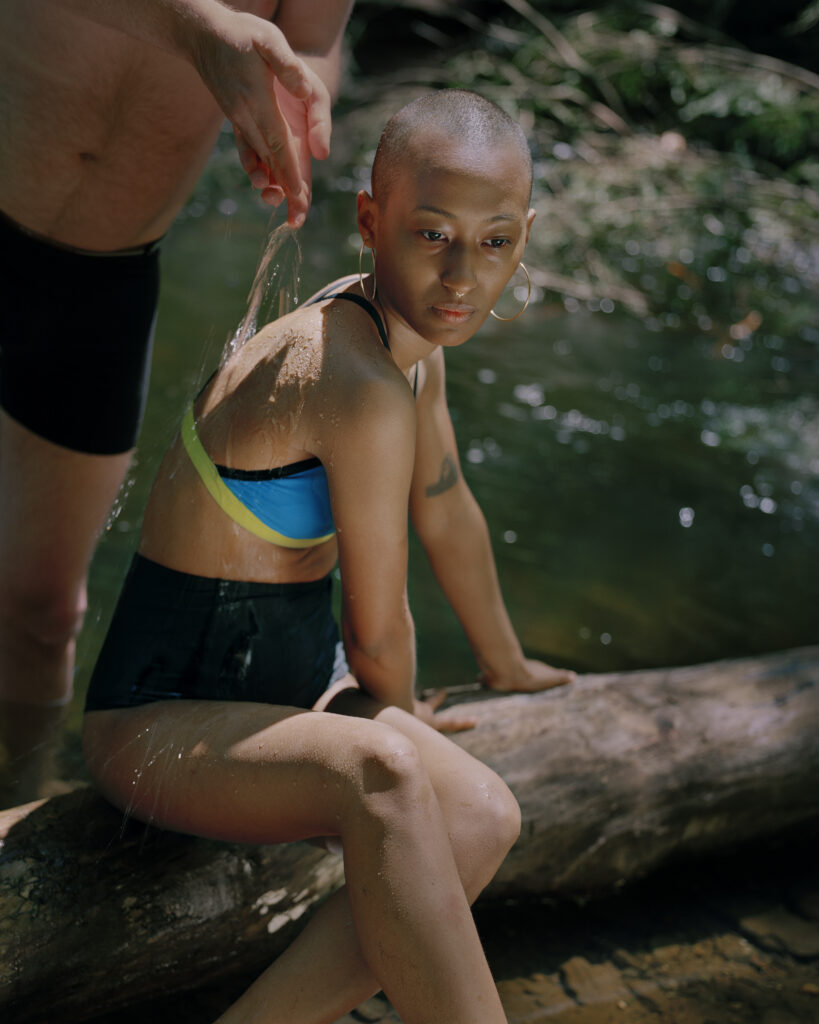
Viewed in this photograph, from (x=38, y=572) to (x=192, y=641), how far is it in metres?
0.70

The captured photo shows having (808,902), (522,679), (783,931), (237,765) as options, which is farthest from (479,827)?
(808,902)

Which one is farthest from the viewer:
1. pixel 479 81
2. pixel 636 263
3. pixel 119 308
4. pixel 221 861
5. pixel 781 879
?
pixel 479 81

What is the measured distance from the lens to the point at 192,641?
1.70 m

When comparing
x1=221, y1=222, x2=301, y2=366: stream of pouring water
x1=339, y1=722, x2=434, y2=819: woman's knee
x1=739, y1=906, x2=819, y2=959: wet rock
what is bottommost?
x1=739, y1=906, x2=819, y2=959: wet rock

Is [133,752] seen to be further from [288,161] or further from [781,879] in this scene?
[781,879]

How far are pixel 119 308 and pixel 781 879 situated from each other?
1.82 m

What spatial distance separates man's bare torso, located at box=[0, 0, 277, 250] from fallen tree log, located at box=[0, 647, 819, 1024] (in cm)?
106

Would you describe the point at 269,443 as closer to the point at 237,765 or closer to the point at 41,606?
the point at 237,765

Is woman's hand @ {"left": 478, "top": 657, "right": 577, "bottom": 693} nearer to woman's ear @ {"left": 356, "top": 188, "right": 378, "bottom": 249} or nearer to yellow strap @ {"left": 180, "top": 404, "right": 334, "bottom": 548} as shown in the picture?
yellow strap @ {"left": 180, "top": 404, "right": 334, "bottom": 548}

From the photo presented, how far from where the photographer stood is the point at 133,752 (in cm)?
164

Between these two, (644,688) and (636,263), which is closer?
(644,688)

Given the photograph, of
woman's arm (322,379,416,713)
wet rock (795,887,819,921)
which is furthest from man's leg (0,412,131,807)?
wet rock (795,887,819,921)

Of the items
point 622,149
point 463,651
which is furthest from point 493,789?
point 622,149

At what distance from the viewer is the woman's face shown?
160 centimetres
